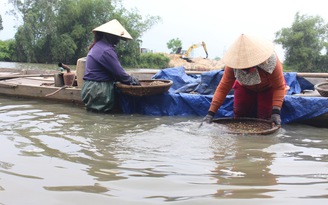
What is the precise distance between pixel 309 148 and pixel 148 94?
234 centimetres

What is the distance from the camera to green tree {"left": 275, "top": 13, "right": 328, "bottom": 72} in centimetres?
3569

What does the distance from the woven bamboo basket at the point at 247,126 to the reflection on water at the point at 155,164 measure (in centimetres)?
8

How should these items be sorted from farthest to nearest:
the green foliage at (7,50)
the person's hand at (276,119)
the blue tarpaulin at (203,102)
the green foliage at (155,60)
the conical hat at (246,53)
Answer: the green foliage at (155,60) → the green foliage at (7,50) → the blue tarpaulin at (203,102) → the person's hand at (276,119) → the conical hat at (246,53)

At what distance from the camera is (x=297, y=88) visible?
519cm

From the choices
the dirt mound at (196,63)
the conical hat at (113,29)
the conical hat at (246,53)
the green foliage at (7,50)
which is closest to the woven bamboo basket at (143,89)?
the conical hat at (113,29)

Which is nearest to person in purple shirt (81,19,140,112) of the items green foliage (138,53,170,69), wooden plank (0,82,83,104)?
wooden plank (0,82,83,104)

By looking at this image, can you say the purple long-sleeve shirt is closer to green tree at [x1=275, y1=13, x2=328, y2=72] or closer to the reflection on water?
the reflection on water

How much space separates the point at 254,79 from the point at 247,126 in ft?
1.67

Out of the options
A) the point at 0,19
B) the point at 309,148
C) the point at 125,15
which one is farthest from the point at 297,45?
the point at 309,148

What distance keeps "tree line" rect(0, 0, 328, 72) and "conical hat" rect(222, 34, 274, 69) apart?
33875 millimetres

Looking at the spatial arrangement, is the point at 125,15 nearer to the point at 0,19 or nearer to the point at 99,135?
the point at 0,19

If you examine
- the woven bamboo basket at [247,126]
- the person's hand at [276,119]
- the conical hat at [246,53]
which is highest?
the conical hat at [246,53]

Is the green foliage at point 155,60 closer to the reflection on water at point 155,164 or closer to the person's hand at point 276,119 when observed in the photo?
the reflection on water at point 155,164

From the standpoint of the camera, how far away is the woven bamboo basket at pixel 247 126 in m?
3.34
